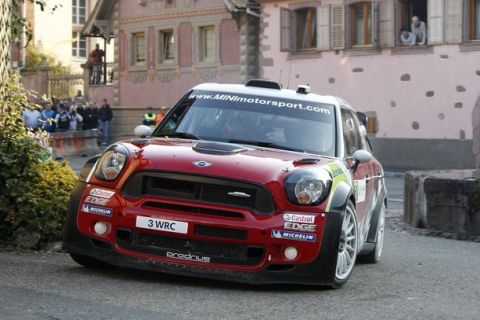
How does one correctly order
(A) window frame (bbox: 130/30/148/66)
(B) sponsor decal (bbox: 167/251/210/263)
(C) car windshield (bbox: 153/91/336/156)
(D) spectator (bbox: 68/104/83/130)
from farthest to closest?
(A) window frame (bbox: 130/30/148/66), (D) spectator (bbox: 68/104/83/130), (C) car windshield (bbox: 153/91/336/156), (B) sponsor decal (bbox: 167/251/210/263)

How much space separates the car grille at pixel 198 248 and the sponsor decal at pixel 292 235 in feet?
0.50

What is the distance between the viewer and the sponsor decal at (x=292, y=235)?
789 cm

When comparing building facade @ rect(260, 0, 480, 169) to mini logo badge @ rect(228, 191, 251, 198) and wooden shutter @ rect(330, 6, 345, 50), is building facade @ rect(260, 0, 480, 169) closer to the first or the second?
wooden shutter @ rect(330, 6, 345, 50)

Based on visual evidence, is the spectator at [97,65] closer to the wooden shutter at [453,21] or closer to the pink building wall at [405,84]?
the pink building wall at [405,84]

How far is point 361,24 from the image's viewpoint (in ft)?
118

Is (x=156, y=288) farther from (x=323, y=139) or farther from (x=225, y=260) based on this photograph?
(x=323, y=139)

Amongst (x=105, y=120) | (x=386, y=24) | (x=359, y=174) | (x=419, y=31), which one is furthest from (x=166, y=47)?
(x=359, y=174)

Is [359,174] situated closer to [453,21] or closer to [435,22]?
[453,21]

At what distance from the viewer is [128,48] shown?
45188 mm

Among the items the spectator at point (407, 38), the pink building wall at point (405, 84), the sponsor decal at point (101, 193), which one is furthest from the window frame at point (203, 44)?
the sponsor decal at point (101, 193)

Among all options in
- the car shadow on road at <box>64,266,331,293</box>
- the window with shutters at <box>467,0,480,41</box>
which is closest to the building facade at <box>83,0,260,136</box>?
the window with shutters at <box>467,0,480,41</box>

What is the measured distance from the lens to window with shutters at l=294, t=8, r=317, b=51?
122 feet

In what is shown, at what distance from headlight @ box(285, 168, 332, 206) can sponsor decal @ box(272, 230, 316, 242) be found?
219mm

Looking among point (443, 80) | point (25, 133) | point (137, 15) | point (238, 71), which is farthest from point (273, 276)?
point (137, 15)
